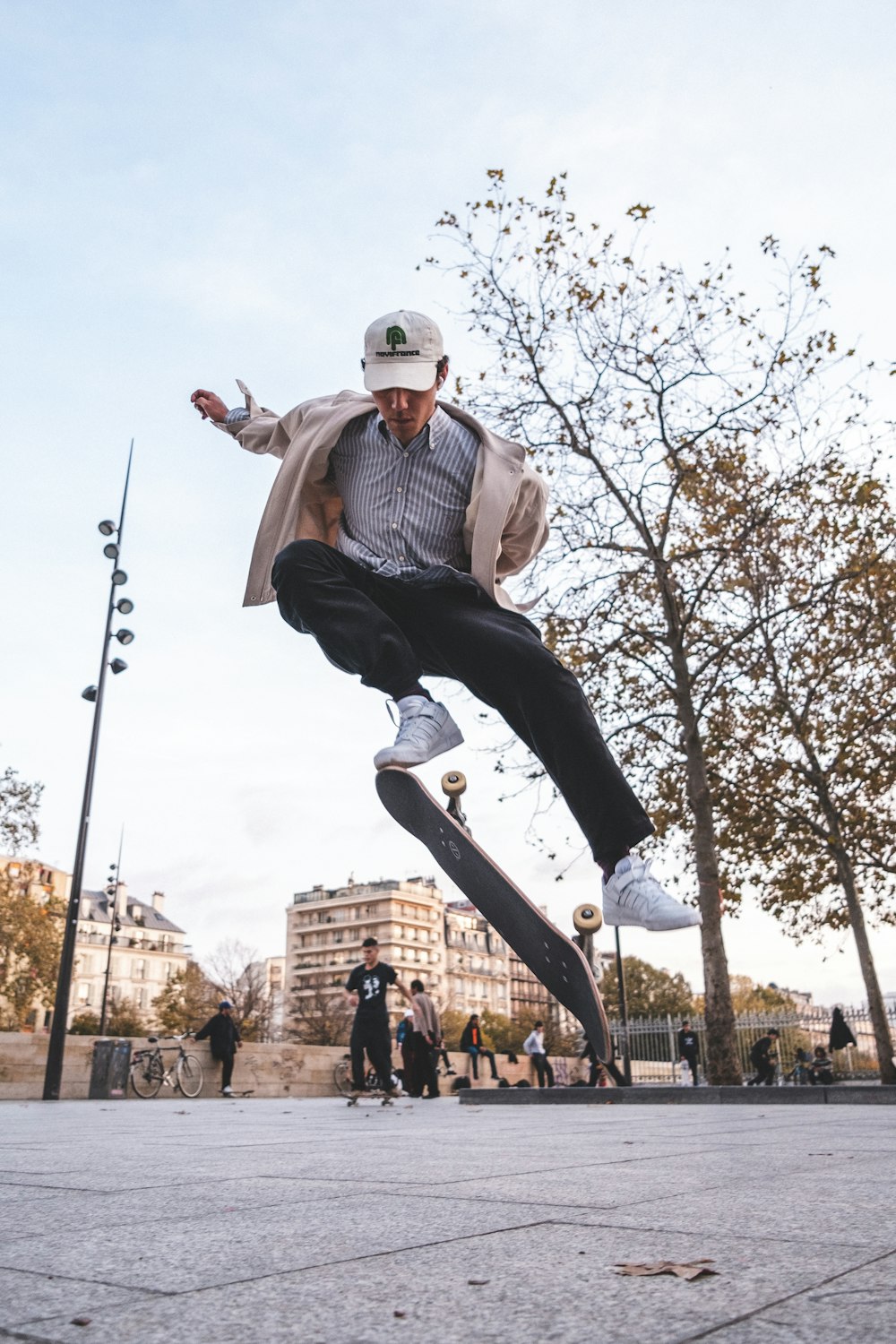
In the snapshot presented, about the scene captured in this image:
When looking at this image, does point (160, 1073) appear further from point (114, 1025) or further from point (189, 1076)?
point (114, 1025)

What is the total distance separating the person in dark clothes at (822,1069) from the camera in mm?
25922

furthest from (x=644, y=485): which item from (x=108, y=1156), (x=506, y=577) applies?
(x=108, y=1156)

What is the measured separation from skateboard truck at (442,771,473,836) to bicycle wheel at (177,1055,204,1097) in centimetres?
1679

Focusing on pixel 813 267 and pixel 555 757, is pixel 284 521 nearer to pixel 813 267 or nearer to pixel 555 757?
pixel 555 757

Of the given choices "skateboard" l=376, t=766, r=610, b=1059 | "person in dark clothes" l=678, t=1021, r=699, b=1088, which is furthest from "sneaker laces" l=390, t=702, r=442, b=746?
"person in dark clothes" l=678, t=1021, r=699, b=1088

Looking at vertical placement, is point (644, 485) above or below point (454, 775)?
above

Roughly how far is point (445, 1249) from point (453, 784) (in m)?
1.93

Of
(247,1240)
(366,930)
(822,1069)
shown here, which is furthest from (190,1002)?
(247,1240)

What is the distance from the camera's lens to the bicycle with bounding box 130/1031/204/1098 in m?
18.0

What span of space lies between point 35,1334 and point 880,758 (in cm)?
2330

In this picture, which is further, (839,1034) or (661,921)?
(839,1034)

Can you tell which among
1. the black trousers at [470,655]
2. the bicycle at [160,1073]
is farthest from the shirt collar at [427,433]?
the bicycle at [160,1073]

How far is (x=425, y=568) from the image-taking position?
3.75 meters

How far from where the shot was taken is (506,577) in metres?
3.98
